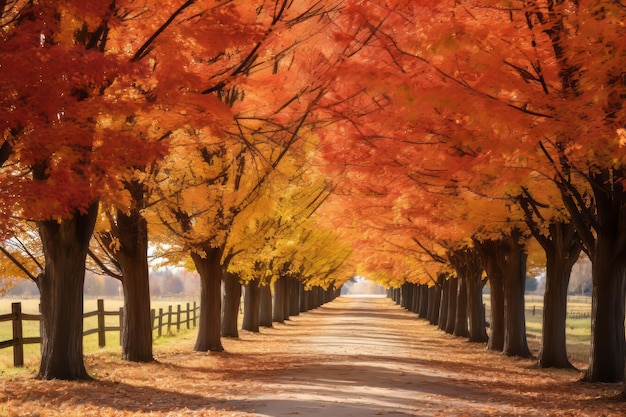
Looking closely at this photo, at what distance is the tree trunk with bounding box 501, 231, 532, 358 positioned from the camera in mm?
23828

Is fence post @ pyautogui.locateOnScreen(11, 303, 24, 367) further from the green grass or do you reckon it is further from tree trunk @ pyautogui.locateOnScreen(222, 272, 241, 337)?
the green grass

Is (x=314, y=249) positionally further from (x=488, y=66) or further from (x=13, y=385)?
(x=488, y=66)

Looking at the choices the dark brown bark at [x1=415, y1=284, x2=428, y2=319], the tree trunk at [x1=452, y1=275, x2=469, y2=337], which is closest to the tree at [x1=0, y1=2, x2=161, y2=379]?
the tree trunk at [x1=452, y1=275, x2=469, y2=337]

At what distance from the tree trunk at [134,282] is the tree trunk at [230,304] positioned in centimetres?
1112

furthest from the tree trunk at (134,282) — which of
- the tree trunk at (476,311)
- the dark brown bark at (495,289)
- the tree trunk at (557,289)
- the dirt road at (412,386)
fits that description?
the tree trunk at (476,311)

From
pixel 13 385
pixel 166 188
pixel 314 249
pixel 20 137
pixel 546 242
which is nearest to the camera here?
pixel 20 137

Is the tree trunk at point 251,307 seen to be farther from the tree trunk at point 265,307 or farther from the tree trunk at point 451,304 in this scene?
the tree trunk at point 451,304

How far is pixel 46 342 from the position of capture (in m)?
14.6

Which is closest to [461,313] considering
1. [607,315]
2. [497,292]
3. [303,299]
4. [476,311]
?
[476,311]

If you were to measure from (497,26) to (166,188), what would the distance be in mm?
10124

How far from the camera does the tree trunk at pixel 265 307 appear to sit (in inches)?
1618

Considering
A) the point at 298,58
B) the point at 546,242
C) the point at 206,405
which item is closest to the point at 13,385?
the point at 206,405

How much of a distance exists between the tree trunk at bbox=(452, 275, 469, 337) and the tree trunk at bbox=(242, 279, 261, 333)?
8.88 metres

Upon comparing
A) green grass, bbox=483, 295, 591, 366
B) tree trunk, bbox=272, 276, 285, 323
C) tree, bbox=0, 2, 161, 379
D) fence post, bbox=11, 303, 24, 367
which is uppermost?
tree, bbox=0, 2, 161, 379
